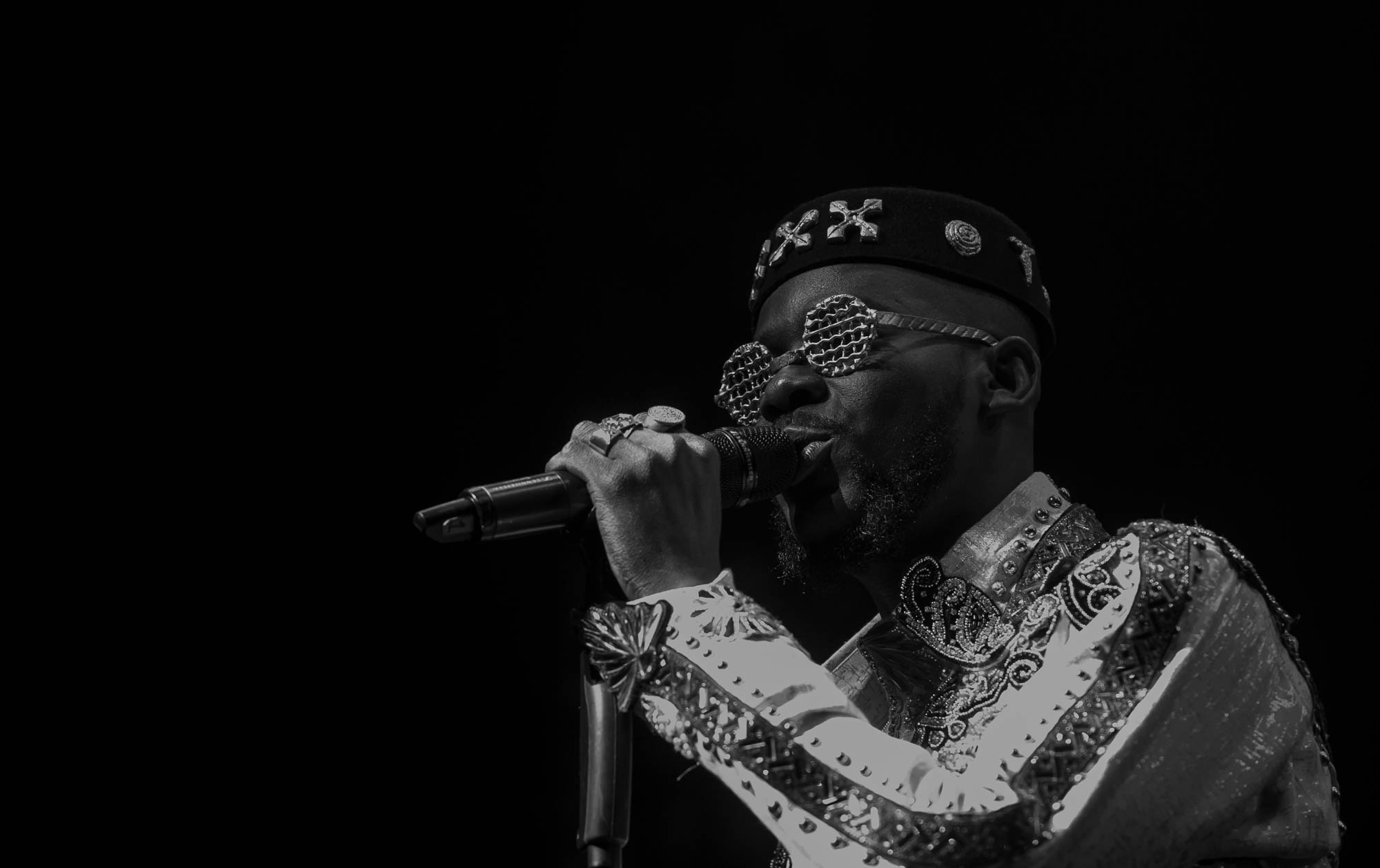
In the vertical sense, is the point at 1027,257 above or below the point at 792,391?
above

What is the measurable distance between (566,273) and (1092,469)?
1.03 metres

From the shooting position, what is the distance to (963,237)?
198cm

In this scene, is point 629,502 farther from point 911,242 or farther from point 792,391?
point 911,242

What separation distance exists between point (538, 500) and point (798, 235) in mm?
691

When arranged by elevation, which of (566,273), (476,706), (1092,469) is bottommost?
(476,706)

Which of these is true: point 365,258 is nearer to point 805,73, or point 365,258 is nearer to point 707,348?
point 707,348

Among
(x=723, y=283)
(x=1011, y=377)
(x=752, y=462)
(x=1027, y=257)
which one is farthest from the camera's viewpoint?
(x=723, y=283)

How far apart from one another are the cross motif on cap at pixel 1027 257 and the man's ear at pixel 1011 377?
0.45ft

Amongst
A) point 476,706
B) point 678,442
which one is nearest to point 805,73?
point 476,706

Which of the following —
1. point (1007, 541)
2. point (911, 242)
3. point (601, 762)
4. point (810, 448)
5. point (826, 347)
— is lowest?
point (601, 762)

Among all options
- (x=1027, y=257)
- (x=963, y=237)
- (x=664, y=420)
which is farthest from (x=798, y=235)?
(x=664, y=420)

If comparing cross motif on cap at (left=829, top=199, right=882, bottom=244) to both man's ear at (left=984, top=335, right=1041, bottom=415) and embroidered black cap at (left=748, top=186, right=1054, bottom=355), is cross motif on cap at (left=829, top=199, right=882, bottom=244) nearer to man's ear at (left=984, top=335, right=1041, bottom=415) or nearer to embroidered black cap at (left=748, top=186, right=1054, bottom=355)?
embroidered black cap at (left=748, top=186, right=1054, bottom=355)

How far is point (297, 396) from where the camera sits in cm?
251

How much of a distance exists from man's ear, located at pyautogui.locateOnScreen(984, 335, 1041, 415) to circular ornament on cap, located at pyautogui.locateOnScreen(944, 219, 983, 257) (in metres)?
0.13
